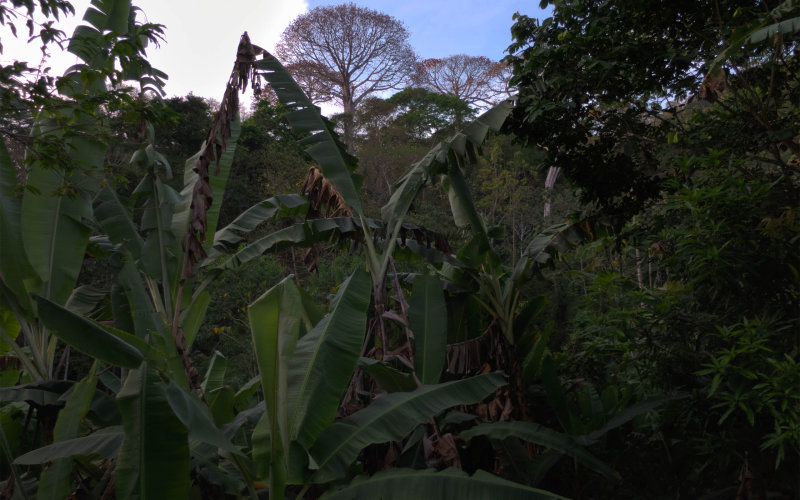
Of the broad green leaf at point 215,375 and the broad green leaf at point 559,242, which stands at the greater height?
the broad green leaf at point 559,242

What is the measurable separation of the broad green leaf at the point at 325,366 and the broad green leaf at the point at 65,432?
1.21m

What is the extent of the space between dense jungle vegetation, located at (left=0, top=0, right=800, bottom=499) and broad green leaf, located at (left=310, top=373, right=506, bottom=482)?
1 centimetres

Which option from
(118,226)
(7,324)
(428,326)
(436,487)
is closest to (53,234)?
(118,226)

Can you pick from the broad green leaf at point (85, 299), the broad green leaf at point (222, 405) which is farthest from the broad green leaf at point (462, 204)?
the broad green leaf at point (85, 299)

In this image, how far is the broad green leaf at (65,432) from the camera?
3.02m

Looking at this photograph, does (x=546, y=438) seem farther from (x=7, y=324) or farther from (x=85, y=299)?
(x=7, y=324)

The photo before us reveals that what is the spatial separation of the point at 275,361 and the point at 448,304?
2.54 m

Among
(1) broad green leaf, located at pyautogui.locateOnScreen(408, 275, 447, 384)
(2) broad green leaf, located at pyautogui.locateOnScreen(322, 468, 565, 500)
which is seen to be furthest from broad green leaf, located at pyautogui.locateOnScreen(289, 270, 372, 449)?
(1) broad green leaf, located at pyautogui.locateOnScreen(408, 275, 447, 384)

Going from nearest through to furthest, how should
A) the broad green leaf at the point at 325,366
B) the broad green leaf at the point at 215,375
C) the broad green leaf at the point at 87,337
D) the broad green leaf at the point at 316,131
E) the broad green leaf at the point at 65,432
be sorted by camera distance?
the broad green leaf at the point at 87,337 < the broad green leaf at the point at 325,366 < the broad green leaf at the point at 65,432 < the broad green leaf at the point at 316,131 < the broad green leaf at the point at 215,375

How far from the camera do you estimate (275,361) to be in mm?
2693

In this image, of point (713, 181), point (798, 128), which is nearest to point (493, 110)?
point (713, 181)

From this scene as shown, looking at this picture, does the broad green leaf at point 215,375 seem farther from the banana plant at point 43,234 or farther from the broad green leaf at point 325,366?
the broad green leaf at point 325,366

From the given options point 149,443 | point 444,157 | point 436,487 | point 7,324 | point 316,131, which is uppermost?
point 316,131

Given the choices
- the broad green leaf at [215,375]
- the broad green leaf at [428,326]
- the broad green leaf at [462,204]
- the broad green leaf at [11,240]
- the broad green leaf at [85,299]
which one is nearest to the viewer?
the broad green leaf at [428,326]
